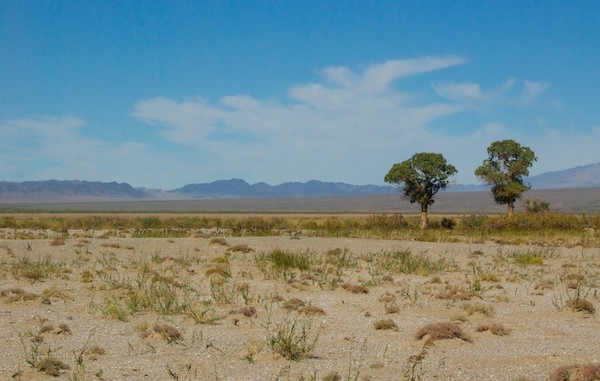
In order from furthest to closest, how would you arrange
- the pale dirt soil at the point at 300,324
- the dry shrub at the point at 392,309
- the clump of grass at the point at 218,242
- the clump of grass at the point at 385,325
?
the clump of grass at the point at 218,242, the dry shrub at the point at 392,309, the clump of grass at the point at 385,325, the pale dirt soil at the point at 300,324

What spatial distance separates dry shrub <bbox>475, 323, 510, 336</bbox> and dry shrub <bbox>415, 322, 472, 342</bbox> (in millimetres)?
751

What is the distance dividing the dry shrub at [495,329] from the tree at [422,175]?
33.5 m

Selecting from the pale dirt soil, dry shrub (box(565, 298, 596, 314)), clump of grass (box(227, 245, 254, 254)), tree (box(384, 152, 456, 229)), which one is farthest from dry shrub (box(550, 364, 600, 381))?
tree (box(384, 152, 456, 229))

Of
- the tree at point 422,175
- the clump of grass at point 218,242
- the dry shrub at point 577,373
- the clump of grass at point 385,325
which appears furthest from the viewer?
the tree at point 422,175

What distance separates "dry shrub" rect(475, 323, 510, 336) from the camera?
1066 cm

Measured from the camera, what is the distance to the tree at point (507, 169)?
44906 millimetres

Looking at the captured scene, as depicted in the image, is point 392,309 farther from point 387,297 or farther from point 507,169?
point 507,169

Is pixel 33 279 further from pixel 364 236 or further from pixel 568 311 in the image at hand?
pixel 364 236

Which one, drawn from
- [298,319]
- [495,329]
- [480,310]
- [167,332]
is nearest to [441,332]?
[495,329]

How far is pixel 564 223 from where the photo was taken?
41250 mm

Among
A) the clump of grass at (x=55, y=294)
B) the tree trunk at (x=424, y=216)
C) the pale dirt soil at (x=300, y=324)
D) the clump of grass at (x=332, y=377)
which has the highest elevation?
the tree trunk at (x=424, y=216)

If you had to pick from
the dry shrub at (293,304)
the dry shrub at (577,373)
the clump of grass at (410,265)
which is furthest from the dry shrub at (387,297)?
the dry shrub at (577,373)

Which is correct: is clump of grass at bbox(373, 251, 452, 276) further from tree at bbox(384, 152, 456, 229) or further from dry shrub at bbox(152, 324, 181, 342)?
tree at bbox(384, 152, 456, 229)

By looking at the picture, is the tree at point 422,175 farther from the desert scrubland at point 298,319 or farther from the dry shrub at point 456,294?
the dry shrub at point 456,294
